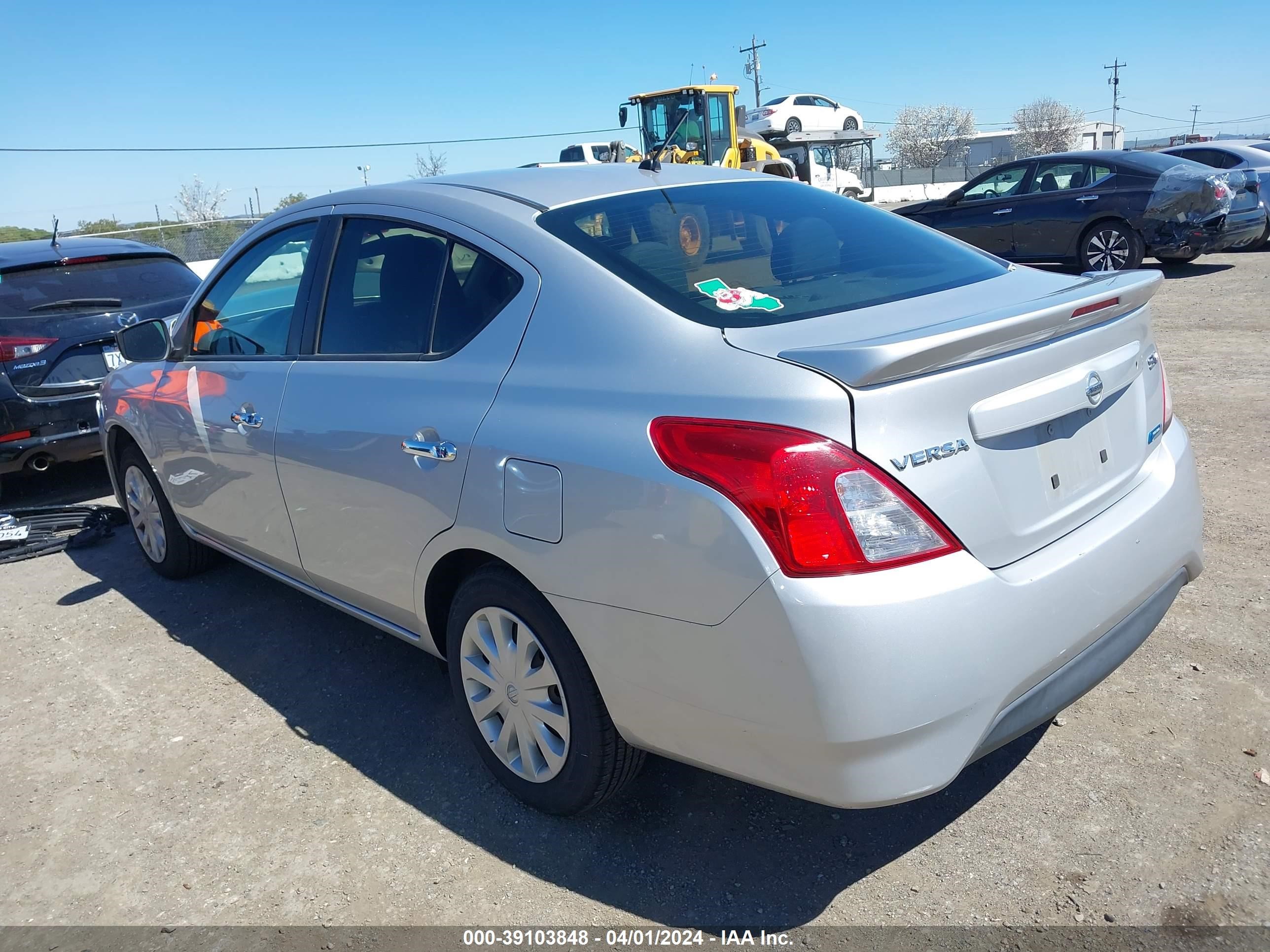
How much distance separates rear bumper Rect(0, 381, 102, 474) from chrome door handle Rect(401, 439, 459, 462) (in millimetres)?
3979

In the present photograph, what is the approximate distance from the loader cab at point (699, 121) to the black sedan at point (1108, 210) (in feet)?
31.3

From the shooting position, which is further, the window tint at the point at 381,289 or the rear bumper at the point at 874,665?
the window tint at the point at 381,289

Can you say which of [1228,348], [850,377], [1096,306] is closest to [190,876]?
[850,377]

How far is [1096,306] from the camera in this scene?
94.5 inches

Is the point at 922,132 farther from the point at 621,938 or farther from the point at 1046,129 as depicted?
the point at 621,938

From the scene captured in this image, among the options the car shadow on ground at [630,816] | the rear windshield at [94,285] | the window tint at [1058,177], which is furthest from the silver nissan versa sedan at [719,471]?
the window tint at [1058,177]

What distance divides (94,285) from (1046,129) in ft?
300

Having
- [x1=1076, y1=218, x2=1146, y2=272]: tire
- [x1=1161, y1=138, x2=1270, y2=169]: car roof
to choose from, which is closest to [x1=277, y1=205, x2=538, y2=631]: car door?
[x1=1076, y1=218, x2=1146, y2=272]: tire

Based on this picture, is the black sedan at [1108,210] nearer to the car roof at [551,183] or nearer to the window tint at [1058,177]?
the window tint at [1058,177]

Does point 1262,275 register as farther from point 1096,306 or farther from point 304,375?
point 304,375

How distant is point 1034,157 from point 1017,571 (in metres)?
11.4

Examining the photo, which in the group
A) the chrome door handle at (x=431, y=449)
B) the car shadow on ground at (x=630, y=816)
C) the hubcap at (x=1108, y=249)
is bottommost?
the car shadow on ground at (x=630, y=816)

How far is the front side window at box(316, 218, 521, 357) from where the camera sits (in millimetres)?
2789

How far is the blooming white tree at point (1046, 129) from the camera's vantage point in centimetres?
7719
